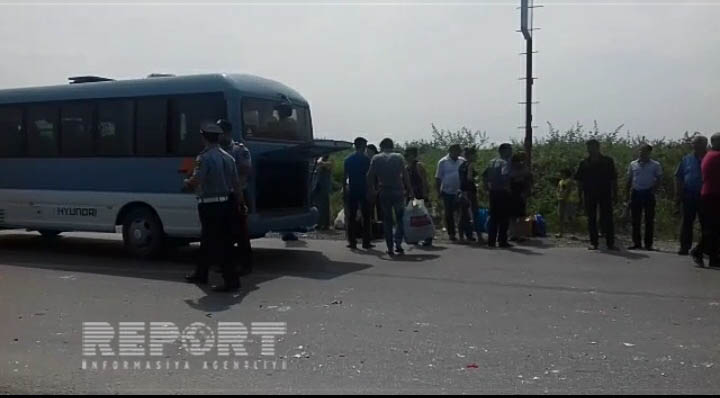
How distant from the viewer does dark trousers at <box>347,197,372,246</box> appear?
13086mm

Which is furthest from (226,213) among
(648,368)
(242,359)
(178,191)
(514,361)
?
(648,368)

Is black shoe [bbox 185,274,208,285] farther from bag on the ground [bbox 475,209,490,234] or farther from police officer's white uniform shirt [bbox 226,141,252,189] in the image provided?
bag on the ground [bbox 475,209,490,234]

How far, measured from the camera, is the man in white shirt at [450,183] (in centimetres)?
1419

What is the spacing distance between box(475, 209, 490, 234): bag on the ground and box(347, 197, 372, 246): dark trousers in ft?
7.12

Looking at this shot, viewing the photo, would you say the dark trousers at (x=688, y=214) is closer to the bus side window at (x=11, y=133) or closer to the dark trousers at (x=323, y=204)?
the dark trousers at (x=323, y=204)

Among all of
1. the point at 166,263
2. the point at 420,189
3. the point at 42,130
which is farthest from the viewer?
the point at 420,189

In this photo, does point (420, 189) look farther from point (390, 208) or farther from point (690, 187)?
point (690, 187)

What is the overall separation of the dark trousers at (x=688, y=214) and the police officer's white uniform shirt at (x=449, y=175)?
383cm

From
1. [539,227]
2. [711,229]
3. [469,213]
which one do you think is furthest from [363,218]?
[711,229]

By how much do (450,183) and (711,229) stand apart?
15.5ft

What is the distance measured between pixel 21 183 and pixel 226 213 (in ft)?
17.8

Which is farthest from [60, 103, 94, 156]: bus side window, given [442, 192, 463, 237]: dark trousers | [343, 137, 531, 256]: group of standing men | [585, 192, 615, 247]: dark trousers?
[585, 192, 615, 247]: dark trousers

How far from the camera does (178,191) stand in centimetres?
1126

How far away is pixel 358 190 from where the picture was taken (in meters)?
13.1
